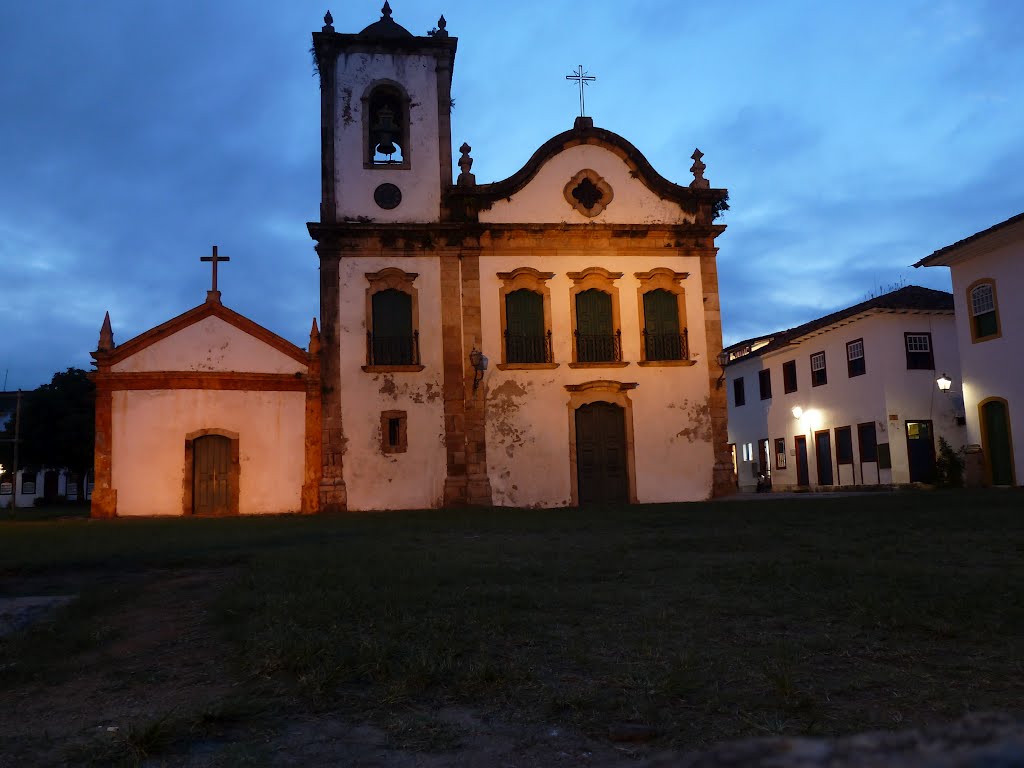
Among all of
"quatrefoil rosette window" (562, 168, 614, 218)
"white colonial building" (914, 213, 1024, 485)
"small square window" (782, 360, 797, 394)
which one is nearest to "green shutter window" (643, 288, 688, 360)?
"quatrefoil rosette window" (562, 168, 614, 218)

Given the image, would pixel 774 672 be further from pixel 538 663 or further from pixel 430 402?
pixel 430 402

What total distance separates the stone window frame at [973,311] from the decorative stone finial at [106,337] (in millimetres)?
21199

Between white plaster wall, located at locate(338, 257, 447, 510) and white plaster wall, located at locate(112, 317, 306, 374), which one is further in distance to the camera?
white plaster wall, located at locate(338, 257, 447, 510)

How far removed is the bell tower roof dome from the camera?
21.4 metres

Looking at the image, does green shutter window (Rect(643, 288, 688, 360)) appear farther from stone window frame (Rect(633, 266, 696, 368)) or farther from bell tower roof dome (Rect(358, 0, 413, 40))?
bell tower roof dome (Rect(358, 0, 413, 40))

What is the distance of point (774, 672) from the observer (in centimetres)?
321

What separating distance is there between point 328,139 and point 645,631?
19.2 m

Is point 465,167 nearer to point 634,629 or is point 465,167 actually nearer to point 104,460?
point 104,460

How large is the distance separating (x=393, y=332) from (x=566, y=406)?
4.70 metres

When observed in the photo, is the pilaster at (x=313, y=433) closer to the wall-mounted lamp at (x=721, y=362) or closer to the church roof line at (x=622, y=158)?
the church roof line at (x=622, y=158)

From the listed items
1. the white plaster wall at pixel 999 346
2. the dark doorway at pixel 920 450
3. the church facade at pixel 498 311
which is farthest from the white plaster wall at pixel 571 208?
the dark doorway at pixel 920 450

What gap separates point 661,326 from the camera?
2103cm

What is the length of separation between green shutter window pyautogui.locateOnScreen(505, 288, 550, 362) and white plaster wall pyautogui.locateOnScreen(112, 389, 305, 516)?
5.35m

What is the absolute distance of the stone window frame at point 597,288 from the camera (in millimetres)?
20531
